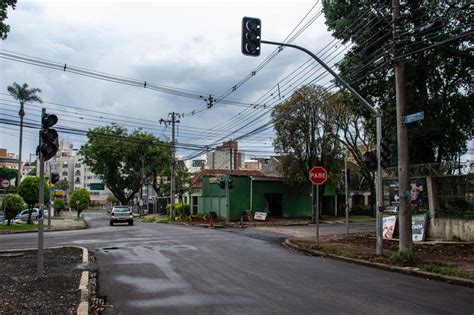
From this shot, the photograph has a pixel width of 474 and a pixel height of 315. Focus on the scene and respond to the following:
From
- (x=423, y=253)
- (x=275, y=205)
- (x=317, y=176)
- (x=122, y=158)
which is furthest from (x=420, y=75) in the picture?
(x=122, y=158)

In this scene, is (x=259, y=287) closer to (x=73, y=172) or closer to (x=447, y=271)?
(x=447, y=271)

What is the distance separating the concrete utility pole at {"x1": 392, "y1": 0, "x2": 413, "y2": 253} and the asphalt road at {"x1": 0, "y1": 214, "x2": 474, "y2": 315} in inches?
70.9

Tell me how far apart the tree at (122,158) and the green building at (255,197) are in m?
19.6

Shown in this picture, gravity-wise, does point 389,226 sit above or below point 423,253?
→ above

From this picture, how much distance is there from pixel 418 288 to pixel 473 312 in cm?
227

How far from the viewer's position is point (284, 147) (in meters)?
39.6

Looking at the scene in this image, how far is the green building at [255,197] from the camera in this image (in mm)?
39969

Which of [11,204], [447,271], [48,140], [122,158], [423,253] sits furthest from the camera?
[122,158]

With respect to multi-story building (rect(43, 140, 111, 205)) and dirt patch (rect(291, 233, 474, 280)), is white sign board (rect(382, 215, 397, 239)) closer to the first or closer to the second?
dirt patch (rect(291, 233, 474, 280))

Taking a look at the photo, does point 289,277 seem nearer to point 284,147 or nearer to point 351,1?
point 351,1

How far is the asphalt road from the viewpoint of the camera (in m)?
7.77

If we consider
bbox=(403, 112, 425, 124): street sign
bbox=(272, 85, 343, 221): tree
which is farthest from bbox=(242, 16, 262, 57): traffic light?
bbox=(272, 85, 343, 221): tree

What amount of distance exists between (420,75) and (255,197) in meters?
23.2

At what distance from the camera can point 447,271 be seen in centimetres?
1128
